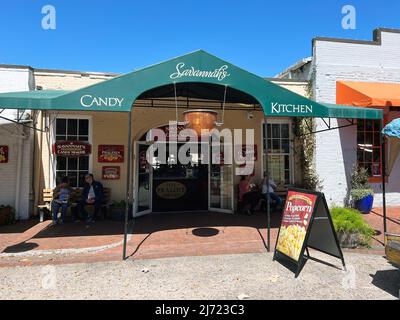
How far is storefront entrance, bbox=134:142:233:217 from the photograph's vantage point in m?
9.66

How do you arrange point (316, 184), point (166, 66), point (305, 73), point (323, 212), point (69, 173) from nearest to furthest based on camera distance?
point (323, 212)
point (166, 66)
point (69, 173)
point (316, 184)
point (305, 73)

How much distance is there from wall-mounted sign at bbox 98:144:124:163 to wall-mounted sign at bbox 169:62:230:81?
4332 millimetres

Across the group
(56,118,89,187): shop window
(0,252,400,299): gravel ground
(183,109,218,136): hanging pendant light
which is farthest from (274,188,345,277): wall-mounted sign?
(56,118,89,187): shop window

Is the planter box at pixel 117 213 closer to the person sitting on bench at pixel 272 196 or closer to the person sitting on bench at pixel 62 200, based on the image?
the person sitting on bench at pixel 62 200

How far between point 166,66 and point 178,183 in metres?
5.16

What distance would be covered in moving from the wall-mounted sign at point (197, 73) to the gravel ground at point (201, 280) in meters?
3.26

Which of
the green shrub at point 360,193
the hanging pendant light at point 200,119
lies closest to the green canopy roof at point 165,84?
the hanging pendant light at point 200,119

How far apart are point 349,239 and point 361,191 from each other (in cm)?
417

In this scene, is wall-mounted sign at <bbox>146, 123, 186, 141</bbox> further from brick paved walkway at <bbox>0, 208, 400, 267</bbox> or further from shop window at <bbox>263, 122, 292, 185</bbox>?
shop window at <bbox>263, 122, 292, 185</bbox>

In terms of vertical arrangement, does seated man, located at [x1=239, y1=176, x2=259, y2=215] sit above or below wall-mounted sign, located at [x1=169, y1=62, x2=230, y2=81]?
below

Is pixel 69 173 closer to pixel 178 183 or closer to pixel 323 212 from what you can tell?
pixel 178 183

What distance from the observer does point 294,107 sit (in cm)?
614

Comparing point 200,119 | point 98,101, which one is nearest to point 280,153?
point 200,119

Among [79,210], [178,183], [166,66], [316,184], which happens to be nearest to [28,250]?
[79,210]
